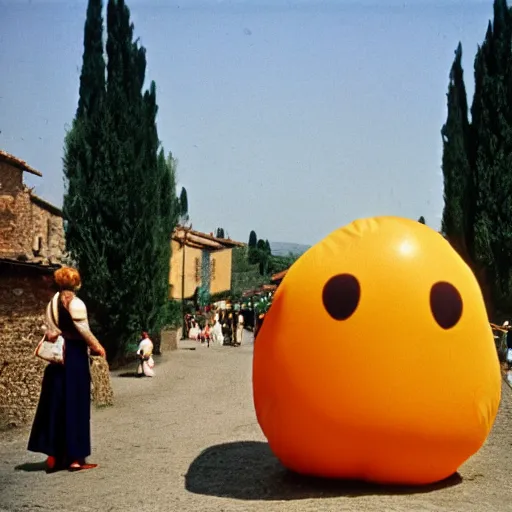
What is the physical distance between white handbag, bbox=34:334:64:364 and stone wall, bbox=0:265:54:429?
3157 mm

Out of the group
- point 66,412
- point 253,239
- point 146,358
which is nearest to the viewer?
point 66,412

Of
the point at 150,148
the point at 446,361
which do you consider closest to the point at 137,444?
the point at 446,361

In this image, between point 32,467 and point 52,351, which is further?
point 32,467

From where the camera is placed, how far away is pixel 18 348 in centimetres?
1038

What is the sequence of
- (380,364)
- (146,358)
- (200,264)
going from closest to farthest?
(380,364) → (146,358) → (200,264)

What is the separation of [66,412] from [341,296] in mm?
2845

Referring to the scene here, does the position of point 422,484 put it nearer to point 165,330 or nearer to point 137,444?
point 137,444

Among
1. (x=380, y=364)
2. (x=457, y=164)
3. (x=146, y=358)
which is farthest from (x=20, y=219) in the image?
(x=380, y=364)

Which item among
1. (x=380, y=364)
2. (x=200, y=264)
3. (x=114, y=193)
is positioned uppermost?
(x=200, y=264)

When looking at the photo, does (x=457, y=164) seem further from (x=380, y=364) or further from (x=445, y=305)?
(x=380, y=364)

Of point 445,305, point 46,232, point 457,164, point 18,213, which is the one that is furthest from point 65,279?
point 46,232

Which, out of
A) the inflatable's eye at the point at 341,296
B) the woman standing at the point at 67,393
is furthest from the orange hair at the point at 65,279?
the inflatable's eye at the point at 341,296

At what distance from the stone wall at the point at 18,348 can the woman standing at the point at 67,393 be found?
300 cm

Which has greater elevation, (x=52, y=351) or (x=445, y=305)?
(x=445, y=305)
